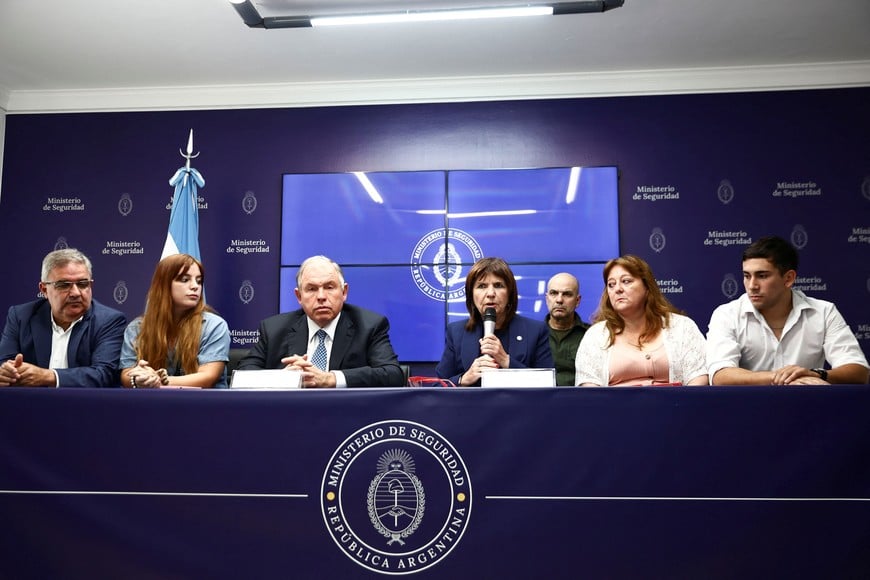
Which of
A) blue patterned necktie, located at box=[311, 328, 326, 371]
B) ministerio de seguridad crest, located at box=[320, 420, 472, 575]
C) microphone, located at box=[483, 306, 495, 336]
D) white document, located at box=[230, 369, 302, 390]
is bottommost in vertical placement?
ministerio de seguridad crest, located at box=[320, 420, 472, 575]

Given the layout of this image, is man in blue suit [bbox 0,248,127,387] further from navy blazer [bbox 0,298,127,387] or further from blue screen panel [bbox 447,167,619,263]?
blue screen panel [bbox 447,167,619,263]

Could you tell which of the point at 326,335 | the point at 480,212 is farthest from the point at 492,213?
the point at 326,335

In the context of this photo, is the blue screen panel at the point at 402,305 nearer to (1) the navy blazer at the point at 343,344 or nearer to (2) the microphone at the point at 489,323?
(1) the navy blazer at the point at 343,344

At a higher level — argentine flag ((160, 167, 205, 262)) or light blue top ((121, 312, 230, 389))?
argentine flag ((160, 167, 205, 262))

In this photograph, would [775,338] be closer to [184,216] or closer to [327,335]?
[327,335]

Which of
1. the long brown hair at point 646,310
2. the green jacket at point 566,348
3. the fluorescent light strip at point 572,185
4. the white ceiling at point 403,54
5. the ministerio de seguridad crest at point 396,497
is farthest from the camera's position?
the fluorescent light strip at point 572,185

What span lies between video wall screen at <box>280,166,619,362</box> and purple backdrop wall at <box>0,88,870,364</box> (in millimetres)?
124

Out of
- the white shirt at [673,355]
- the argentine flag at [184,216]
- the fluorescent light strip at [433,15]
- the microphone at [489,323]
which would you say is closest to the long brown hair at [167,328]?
the microphone at [489,323]

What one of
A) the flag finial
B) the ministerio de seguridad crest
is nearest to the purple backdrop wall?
the flag finial

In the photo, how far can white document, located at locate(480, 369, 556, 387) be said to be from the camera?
80.4 inches

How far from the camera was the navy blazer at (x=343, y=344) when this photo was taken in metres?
2.70

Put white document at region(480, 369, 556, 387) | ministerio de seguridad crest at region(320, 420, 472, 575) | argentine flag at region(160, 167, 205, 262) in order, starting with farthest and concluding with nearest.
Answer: argentine flag at region(160, 167, 205, 262) → white document at region(480, 369, 556, 387) → ministerio de seguridad crest at region(320, 420, 472, 575)

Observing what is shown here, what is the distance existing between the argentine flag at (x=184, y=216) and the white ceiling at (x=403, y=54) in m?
0.64

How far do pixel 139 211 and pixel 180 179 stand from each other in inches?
20.8
